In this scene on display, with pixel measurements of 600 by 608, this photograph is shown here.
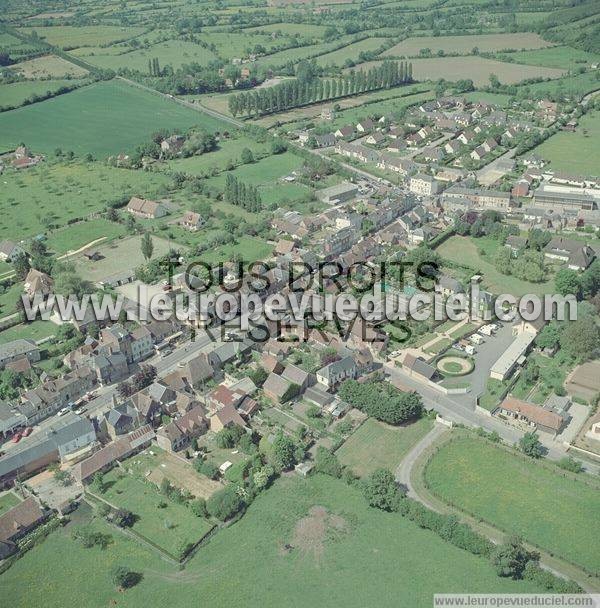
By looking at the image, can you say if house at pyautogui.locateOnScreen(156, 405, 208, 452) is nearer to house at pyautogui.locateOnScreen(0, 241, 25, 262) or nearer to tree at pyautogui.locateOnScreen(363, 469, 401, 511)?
tree at pyautogui.locateOnScreen(363, 469, 401, 511)

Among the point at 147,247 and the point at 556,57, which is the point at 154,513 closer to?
the point at 147,247

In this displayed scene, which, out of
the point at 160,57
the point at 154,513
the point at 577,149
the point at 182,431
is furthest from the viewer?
the point at 160,57

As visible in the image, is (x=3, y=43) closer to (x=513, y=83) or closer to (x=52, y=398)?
(x=513, y=83)

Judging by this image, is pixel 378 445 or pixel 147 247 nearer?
pixel 378 445

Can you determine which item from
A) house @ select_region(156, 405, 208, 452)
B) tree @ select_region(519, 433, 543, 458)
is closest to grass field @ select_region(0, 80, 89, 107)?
house @ select_region(156, 405, 208, 452)

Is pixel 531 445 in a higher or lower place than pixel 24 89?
lower

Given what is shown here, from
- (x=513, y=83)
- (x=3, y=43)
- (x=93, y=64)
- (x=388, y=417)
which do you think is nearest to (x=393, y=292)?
(x=388, y=417)

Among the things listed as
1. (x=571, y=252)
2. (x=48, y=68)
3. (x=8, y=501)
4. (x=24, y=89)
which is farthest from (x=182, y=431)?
(x=48, y=68)
